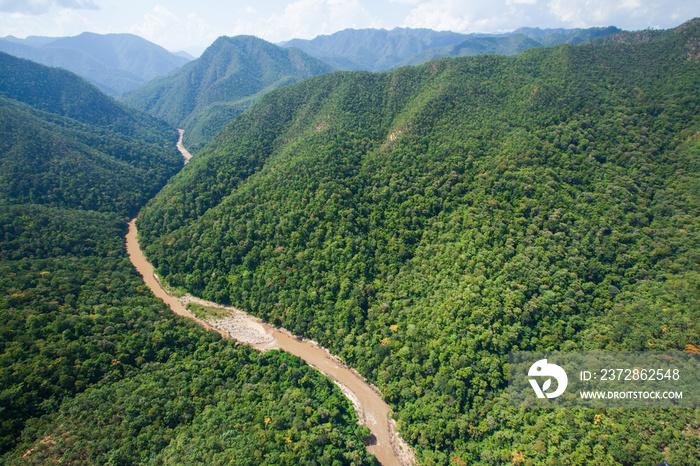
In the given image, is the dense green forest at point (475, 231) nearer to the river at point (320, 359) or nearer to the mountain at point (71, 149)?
the river at point (320, 359)

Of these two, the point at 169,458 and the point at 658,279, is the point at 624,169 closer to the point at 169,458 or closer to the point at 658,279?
the point at 658,279

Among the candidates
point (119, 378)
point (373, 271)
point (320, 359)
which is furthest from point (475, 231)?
point (119, 378)

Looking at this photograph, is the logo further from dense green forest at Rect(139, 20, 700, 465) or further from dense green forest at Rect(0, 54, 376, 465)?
dense green forest at Rect(0, 54, 376, 465)

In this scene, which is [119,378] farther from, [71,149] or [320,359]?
[71,149]

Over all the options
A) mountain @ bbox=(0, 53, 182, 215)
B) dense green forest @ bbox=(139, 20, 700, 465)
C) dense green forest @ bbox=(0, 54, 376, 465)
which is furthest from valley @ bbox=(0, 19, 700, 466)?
mountain @ bbox=(0, 53, 182, 215)

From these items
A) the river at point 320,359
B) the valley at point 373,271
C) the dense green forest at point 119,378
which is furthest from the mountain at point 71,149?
the river at point 320,359
